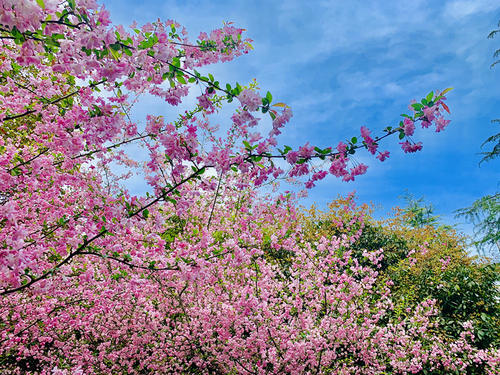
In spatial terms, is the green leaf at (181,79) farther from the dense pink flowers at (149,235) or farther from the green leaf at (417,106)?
the green leaf at (417,106)

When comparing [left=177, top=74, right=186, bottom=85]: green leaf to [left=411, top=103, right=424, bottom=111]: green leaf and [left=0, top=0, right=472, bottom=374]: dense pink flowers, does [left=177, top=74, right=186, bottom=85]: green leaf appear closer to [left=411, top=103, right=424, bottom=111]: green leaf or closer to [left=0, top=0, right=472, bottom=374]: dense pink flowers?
[left=0, top=0, right=472, bottom=374]: dense pink flowers

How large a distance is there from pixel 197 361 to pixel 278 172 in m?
4.18

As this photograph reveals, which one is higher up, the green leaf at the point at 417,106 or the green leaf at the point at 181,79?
the green leaf at the point at 417,106

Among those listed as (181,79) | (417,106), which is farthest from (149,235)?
(417,106)

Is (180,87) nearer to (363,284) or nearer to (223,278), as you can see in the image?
(223,278)

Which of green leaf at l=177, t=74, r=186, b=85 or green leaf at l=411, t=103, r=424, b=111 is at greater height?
green leaf at l=411, t=103, r=424, b=111

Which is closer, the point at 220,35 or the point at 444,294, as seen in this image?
the point at 220,35

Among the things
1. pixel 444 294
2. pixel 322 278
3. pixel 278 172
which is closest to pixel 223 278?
pixel 322 278

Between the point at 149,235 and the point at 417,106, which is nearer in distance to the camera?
the point at 417,106

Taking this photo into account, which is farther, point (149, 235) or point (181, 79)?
point (149, 235)

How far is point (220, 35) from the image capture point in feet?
12.4

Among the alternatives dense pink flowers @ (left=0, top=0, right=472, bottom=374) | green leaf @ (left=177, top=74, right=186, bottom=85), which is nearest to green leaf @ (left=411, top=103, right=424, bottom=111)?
dense pink flowers @ (left=0, top=0, right=472, bottom=374)

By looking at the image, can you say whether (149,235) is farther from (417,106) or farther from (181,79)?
(417,106)

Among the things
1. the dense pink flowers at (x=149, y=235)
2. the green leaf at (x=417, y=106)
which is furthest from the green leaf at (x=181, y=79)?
the green leaf at (x=417, y=106)
